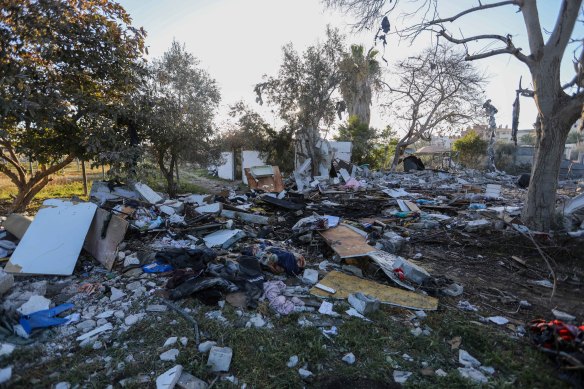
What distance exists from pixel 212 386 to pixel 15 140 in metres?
7.27

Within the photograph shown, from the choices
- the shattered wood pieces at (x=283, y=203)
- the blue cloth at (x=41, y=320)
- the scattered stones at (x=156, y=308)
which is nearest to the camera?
the blue cloth at (x=41, y=320)

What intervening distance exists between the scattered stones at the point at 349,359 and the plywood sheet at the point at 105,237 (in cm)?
313

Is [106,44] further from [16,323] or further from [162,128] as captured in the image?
[16,323]

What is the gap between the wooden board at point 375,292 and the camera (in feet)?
10.7

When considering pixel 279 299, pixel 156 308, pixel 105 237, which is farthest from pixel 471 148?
pixel 156 308

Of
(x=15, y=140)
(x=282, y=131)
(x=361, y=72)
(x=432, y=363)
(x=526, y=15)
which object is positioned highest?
(x=361, y=72)

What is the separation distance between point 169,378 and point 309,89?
14.0 metres

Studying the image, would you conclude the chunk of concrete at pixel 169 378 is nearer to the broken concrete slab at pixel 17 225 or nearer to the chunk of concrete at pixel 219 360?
the chunk of concrete at pixel 219 360

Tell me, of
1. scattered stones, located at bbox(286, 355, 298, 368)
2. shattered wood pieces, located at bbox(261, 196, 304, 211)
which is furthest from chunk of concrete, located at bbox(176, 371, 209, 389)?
shattered wood pieces, located at bbox(261, 196, 304, 211)

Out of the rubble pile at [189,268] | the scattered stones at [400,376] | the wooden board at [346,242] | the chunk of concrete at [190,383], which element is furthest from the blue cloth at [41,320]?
the wooden board at [346,242]

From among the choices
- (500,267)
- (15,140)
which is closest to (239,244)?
(500,267)

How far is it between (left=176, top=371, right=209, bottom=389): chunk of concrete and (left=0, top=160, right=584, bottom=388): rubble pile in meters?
0.01

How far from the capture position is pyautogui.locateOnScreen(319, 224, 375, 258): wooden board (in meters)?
4.35

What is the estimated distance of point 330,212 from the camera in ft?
24.7
